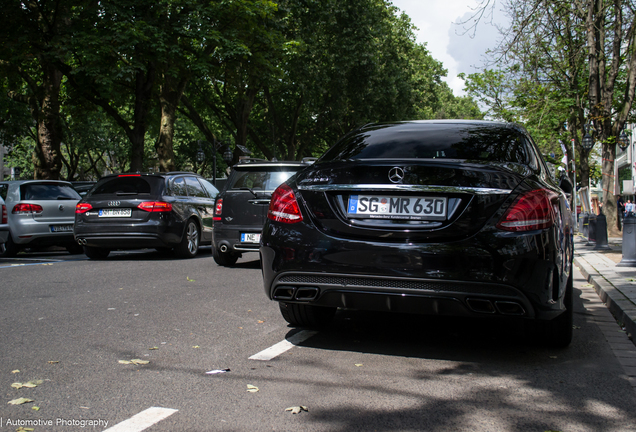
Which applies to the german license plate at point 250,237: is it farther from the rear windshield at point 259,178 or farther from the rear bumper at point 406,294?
the rear bumper at point 406,294

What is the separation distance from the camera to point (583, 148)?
25.0 meters

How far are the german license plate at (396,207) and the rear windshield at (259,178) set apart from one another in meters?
5.94

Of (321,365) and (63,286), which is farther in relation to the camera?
(63,286)

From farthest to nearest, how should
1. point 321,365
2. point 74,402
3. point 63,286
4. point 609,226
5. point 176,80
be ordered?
point 176,80 < point 609,226 < point 63,286 < point 321,365 < point 74,402

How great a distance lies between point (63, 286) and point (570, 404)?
6.16 m

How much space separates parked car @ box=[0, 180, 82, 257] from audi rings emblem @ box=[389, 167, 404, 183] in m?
10.4

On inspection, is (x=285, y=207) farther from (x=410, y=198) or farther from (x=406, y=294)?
(x=406, y=294)

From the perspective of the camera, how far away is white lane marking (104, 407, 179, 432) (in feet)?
10.1

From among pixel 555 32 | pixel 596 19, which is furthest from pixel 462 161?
pixel 596 19

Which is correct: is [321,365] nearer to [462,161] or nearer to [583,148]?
[462,161]

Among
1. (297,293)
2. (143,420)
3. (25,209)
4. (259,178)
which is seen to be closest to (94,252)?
(25,209)

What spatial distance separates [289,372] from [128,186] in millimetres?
8608

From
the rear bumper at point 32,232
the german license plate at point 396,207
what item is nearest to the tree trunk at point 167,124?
the rear bumper at point 32,232

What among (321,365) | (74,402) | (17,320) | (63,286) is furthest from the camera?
(63,286)
